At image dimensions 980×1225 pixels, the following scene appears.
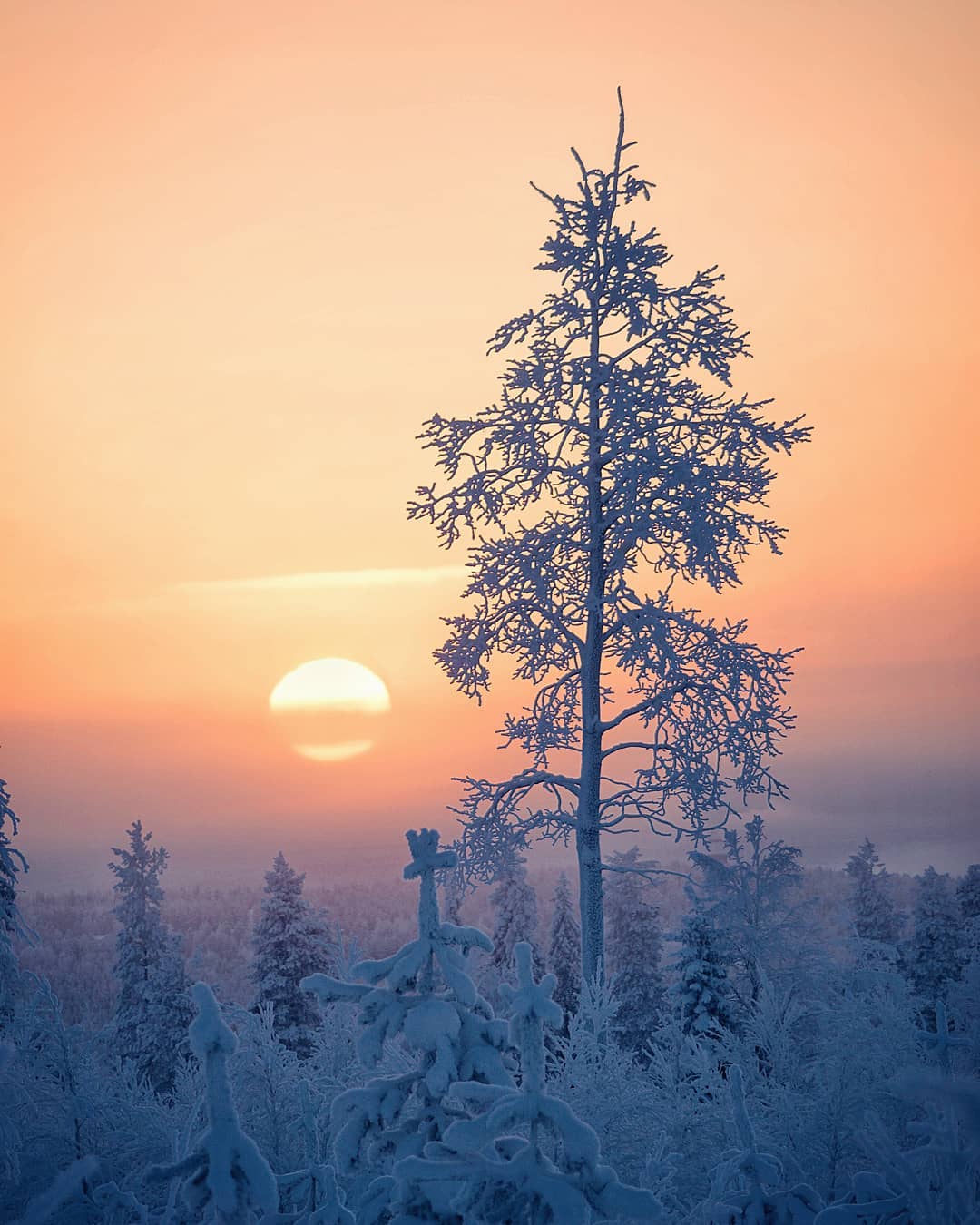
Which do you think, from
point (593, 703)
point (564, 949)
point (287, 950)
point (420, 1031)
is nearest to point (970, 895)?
point (564, 949)

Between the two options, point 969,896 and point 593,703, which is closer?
point 593,703

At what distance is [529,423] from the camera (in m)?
13.5

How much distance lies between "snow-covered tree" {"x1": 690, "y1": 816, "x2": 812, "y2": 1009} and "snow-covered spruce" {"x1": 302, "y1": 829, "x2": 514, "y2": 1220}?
14.4 m

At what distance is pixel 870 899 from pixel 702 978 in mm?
14830

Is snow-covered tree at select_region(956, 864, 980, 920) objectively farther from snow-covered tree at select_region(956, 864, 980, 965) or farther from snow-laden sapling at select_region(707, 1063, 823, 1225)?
snow-laden sapling at select_region(707, 1063, 823, 1225)

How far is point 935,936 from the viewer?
2555 cm

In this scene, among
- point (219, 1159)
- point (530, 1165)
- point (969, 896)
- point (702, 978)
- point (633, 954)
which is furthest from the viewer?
point (969, 896)

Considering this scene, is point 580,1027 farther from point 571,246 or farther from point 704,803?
point 571,246

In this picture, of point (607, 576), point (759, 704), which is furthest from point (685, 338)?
point (759, 704)

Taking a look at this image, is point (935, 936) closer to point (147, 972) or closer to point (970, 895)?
point (970, 895)

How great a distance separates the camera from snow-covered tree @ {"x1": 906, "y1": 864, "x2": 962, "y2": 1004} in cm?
2528

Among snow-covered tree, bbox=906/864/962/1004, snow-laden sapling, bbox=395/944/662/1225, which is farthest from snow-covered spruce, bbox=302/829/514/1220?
snow-covered tree, bbox=906/864/962/1004

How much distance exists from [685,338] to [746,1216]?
1129 cm

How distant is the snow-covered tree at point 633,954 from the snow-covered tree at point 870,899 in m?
7.79
